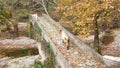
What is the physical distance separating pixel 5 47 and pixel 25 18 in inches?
587

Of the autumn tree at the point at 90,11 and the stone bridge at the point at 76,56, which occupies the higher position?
the autumn tree at the point at 90,11

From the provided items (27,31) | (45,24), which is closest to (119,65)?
(45,24)

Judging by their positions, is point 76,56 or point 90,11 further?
point 90,11

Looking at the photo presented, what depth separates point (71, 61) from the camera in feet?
42.7

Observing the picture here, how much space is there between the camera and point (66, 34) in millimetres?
16531

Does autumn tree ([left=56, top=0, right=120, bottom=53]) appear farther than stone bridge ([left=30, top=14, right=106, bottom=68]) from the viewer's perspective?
Yes

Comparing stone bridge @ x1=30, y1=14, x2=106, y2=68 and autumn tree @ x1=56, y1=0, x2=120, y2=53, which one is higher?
autumn tree @ x1=56, y1=0, x2=120, y2=53

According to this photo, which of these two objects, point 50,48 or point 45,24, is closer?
point 50,48

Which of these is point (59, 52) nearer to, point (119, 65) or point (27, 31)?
point (119, 65)

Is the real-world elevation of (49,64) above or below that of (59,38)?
below

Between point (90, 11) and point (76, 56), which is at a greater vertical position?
point (90, 11)

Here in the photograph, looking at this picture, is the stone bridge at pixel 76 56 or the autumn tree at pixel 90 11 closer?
the stone bridge at pixel 76 56

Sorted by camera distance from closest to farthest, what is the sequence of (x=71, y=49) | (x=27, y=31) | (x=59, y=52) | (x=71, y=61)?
(x=71, y=61)
(x=59, y=52)
(x=71, y=49)
(x=27, y=31)

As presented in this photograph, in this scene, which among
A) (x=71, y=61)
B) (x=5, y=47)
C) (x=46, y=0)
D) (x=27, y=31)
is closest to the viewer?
(x=71, y=61)
